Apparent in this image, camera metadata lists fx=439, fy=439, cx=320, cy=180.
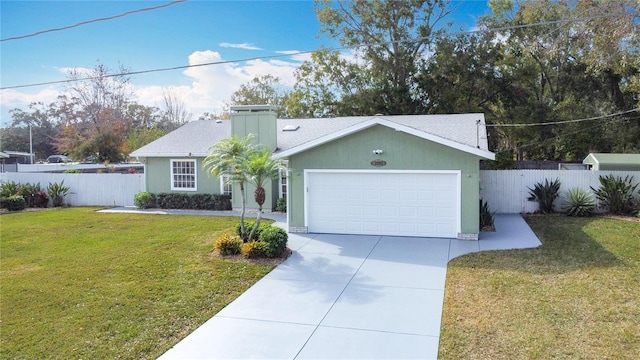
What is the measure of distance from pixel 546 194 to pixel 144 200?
15944 mm

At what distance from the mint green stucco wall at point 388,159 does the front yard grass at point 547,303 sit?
208cm

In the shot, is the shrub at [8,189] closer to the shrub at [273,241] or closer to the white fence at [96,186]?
the white fence at [96,186]

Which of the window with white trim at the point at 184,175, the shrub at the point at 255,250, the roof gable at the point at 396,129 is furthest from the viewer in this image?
the window with white trim at the point at 184,175

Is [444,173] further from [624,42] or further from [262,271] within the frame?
[624,42]

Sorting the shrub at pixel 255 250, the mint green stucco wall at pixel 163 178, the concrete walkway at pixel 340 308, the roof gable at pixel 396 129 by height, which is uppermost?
the roof gable at pixel 396 129

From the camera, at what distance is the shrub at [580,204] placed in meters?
15.3

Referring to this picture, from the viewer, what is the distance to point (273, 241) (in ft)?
34.0

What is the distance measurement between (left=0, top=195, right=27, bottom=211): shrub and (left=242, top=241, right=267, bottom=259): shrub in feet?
46.3

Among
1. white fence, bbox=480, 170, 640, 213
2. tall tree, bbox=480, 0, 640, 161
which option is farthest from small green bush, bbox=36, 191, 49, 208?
tall tree, bbox=480, 0, 640, 161

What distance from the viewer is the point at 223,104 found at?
47219 mm

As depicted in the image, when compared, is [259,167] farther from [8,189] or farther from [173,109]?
[173,109]

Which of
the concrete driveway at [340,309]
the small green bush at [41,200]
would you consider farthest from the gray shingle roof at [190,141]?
the concrete driveway at [340,309]

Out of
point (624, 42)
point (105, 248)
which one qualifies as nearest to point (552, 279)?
point (105, 248)

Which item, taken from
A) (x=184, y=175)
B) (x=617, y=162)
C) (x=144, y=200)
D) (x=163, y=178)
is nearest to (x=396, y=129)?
(x=184, y=175)
